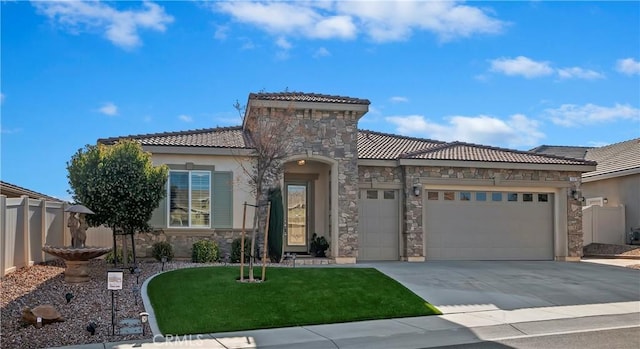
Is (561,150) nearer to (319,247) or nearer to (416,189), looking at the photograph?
(416,189)

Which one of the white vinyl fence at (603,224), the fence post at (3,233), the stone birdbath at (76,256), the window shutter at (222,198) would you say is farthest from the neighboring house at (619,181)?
the fence post at (3,233)

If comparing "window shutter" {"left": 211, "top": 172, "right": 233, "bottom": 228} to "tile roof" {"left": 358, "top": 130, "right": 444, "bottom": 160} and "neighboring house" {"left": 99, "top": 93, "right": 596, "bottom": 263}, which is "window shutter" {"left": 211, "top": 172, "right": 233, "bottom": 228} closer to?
"neighboring house" {"left": 99, "top": 93, "right": 596, "bottom": 263}

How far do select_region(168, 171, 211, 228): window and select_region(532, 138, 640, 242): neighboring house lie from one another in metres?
16.5

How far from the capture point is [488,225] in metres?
20.2

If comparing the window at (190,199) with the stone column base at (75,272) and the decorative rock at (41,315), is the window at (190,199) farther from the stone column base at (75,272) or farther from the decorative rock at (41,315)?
the decorative rock at (41,315)

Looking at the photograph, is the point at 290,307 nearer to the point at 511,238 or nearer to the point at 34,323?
the point at 34,323

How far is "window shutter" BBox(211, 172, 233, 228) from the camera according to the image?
58.9 ft

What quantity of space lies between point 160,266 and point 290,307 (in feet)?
18.2

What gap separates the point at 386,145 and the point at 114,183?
10.7 metres

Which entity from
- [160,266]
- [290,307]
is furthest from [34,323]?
[160,266]

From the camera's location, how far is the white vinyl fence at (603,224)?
23800mm

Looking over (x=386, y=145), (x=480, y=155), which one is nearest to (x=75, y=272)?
(x=386, y=145)

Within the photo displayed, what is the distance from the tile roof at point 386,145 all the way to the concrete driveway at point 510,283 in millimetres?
3876

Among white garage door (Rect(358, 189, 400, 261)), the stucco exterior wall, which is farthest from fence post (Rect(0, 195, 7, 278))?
the stucco exterior wall
